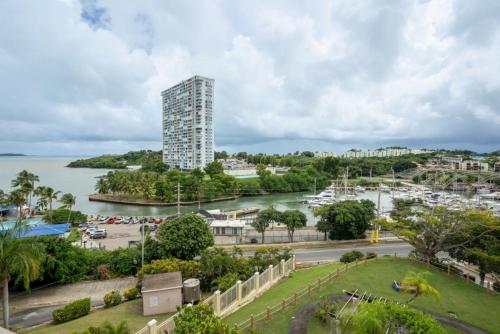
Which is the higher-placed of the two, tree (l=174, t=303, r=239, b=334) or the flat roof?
tree (l=174, t=303, r=239, b=334)

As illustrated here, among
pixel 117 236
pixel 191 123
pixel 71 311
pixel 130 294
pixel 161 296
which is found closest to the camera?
pixel 71 311

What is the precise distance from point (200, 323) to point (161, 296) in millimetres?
8518

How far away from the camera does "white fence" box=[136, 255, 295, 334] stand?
10309mm

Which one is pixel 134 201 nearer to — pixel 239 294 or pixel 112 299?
pixel 112 299

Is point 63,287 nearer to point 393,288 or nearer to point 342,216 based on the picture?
point 393,288

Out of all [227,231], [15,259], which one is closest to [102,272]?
[15,259]

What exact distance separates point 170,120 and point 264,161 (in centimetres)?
5251

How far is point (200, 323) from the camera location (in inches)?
301

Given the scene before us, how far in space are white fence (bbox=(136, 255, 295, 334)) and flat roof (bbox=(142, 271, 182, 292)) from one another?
2898 mm

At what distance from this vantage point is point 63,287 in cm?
1966

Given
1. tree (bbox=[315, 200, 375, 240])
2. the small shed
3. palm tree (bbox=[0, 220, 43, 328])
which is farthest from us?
tree (bbox=[315, 200, 375, 240])

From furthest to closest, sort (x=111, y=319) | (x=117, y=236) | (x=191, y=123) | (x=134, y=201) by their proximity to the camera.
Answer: (x=191, y=123)
(x=134, y=201)
(x=117, y=236)
(x=111, y=319)

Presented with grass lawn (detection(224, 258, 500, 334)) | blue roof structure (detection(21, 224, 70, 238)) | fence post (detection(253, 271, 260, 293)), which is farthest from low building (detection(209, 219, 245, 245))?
fence post (detection(253, 271, 260, 293))

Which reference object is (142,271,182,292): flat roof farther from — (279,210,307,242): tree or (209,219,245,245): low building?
(279,210,307,242): tree
